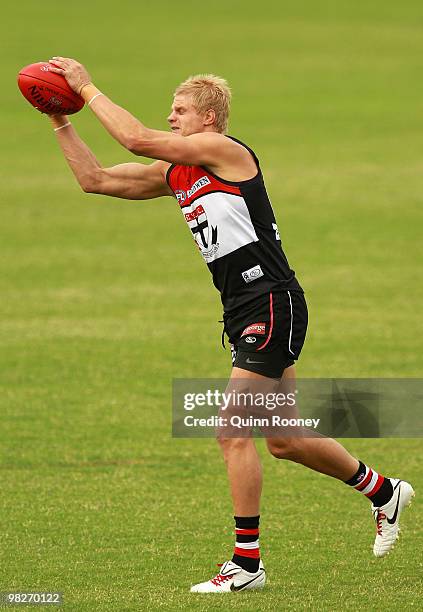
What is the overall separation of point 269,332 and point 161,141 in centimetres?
111

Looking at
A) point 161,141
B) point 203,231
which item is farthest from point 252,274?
point 161,141

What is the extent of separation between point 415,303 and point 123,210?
8.31 metres

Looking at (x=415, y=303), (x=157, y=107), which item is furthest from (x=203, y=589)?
(x=157, y=107)

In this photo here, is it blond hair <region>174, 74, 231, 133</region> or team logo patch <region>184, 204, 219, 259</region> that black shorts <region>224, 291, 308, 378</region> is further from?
blond hair <region>174, 74, 231, 133</region>

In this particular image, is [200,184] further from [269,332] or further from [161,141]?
[269,332]

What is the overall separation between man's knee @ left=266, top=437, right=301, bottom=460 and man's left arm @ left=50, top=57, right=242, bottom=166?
4.81ft

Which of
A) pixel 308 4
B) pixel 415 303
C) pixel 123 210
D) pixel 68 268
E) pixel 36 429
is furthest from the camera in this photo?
pixel 308 4

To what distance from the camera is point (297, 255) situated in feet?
62.4

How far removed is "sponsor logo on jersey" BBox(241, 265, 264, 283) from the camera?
7016 millimetres

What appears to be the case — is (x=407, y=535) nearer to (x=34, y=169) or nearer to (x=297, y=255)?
(x=297, y=255)

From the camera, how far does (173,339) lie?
14031mm

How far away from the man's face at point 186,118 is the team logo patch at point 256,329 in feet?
3.56

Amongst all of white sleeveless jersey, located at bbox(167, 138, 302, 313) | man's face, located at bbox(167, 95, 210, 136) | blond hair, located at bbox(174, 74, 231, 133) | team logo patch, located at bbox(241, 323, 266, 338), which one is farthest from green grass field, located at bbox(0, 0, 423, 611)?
blond hair, located at bbox(174, 74, 231, 133)

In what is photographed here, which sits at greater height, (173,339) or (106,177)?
(106,177)
